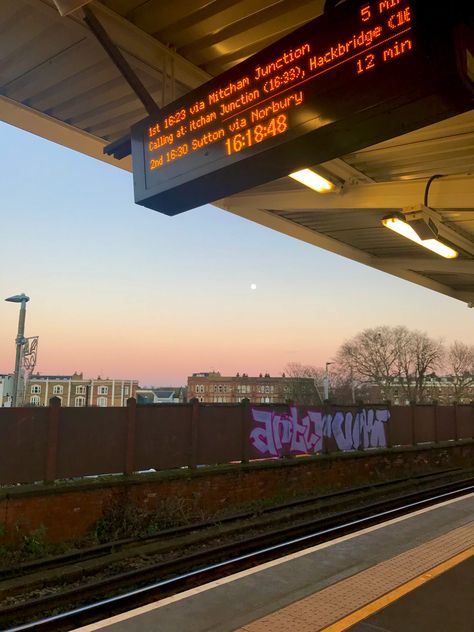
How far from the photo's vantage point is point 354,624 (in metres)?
4.07

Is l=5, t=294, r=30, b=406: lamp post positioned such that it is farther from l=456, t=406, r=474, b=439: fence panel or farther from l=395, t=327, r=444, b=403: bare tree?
l=395, t=327, r=444, b=403: bare tree

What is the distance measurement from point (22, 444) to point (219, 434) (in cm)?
531

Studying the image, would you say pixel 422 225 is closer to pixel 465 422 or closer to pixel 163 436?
pixel 163 436

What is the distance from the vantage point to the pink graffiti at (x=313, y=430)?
48.3ft

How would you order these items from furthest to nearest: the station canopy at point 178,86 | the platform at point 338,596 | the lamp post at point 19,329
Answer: the lamp post at point 19,329 < the station canopy at point 178,86 < the platform at point 338,596

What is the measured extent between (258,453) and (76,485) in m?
5.83

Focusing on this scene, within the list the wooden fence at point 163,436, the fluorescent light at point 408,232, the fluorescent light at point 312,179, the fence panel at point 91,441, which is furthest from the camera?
the fence panel at point 91,441

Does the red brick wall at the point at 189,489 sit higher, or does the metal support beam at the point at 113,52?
the metal support beam at the point at 113,52

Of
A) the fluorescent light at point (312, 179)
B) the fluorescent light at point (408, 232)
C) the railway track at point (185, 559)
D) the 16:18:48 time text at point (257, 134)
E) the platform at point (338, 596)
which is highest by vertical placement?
the fluorescent light at point (312, 179)

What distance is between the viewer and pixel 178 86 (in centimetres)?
542

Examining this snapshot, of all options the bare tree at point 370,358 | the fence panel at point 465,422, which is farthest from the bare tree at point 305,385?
the fence panel at point 465,422

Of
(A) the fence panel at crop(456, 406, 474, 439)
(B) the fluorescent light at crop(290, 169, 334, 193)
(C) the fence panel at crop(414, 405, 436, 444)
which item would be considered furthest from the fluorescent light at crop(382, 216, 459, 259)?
(A) the fence panel at crop(456, 406, 474, 439)

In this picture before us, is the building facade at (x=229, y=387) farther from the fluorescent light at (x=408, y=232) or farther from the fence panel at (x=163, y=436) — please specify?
the fluorescent light at (x=408, y=232)

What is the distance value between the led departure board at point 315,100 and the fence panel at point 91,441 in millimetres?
7651
